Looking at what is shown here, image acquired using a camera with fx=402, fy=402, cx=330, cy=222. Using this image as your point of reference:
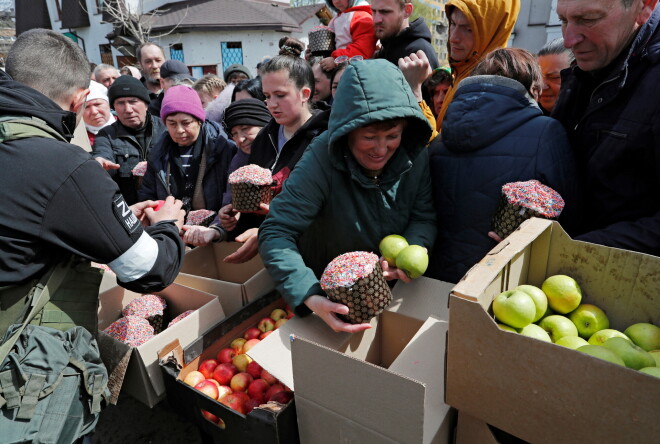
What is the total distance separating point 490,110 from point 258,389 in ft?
5.80

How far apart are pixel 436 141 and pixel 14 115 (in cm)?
192

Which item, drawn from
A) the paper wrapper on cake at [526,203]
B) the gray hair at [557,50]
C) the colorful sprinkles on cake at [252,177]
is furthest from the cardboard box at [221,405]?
the gray hair at [557,50]

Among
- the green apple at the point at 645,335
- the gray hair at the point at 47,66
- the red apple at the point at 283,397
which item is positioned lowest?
the red apple at the point at 283,397

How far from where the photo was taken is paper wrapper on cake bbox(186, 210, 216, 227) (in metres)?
3.07

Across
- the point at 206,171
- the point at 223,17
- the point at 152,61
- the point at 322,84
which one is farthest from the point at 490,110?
the point at 223,17

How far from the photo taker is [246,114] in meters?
3.36

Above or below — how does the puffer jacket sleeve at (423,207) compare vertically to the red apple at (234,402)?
above

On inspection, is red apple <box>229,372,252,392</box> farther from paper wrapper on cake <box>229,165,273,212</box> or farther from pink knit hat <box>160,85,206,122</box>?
pink knit hat <box>160,85,206,122</box>

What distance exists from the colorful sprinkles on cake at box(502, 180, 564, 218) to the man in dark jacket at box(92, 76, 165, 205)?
357cm

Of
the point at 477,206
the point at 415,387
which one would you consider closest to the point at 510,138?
the point at 477,206

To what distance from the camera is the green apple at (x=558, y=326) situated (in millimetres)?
1286

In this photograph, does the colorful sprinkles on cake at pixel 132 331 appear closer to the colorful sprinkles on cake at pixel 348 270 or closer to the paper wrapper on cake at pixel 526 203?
the colorful sprinkles on cake at pixel 348 270

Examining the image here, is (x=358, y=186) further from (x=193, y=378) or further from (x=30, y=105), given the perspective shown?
(x=30, y=105)

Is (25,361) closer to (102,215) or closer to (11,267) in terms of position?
(11,267)
